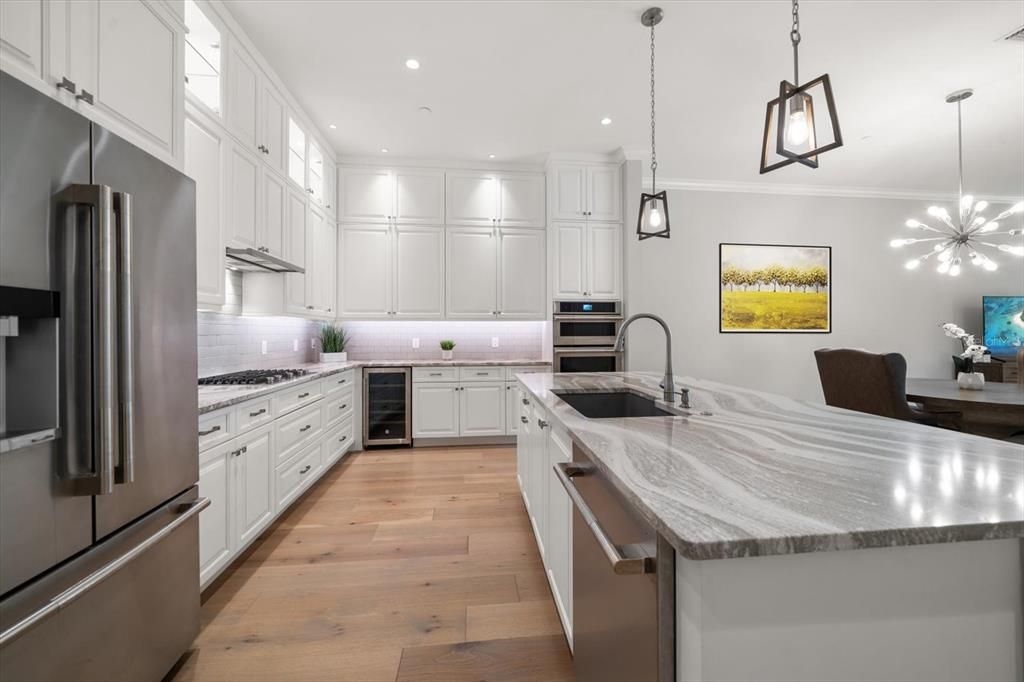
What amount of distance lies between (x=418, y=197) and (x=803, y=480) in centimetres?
441

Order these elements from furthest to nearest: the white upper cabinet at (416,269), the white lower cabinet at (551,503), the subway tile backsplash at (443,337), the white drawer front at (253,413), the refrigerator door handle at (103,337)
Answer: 1. the subway tile backsplash at (443,337)
2. the white upper cabinet at (416,269)
3. the white drawer front at (253,413)
4. the white lower cabinet at (551,503)
5. the refrigerator door handle at (103,337)

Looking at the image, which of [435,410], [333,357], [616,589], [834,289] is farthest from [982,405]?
[333,357]

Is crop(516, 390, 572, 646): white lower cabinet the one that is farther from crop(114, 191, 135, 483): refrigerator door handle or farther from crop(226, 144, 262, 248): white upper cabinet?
crop(226, 144, 262, 248): white upper cabinet

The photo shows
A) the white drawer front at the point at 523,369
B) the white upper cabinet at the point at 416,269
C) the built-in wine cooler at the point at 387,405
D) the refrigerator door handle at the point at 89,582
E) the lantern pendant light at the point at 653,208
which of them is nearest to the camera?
the refrigerator door handle at the point at 89,582

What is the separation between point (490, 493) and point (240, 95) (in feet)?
10.2

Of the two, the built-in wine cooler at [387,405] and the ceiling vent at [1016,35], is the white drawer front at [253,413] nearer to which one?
the built-in wine cooler at [387,405]

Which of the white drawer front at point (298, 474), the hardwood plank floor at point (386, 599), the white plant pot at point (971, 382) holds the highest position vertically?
the white plant pot at point (971, 382)

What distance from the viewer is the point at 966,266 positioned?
5.52m

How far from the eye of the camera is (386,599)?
1.87m

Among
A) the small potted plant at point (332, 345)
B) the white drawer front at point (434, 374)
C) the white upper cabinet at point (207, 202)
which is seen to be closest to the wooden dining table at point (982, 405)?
the white drawer front at point (434, 374)

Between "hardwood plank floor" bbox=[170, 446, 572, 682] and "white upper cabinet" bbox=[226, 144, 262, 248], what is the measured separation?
1819 millimetres

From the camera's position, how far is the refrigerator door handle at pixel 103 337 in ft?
3.34

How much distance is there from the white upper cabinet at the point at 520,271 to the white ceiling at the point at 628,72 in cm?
85

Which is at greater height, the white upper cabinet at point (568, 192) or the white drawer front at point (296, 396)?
the white upper cabinet at point (568, 192)
